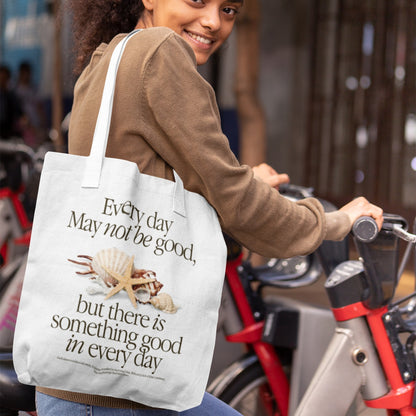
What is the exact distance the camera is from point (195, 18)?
1674 millimetres

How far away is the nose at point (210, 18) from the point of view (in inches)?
66.1

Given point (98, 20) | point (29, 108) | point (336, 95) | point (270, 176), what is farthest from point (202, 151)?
point (29, 108)

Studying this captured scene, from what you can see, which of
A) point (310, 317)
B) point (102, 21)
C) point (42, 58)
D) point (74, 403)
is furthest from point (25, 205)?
point (42, 58)

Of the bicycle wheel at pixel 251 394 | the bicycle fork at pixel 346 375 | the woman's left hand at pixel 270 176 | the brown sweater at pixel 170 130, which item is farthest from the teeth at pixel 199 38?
the bicycle wheel at pixel 251 394

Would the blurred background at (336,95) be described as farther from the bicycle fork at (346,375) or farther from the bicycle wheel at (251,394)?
the bicycle fork at (346,375)

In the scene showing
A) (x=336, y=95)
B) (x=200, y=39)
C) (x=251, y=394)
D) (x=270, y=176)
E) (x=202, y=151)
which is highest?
(x=200, y=39)

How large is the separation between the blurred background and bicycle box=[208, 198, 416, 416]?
4.84 meters

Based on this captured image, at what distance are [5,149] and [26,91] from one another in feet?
28.4

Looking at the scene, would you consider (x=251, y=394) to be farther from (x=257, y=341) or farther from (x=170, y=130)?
(x=170, y=130)

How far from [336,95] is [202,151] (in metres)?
8.59

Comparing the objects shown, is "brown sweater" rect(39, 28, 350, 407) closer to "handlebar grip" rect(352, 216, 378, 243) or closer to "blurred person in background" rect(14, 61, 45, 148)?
"handlebar grip" rect(352, 216, 378, 243)

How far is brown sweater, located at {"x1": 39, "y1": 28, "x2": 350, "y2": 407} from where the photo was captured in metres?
1.43

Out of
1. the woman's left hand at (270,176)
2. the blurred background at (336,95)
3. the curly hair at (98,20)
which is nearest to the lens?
the curly hair at (98,20)

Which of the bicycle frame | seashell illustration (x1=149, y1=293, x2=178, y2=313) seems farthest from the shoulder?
the bicycle frame
